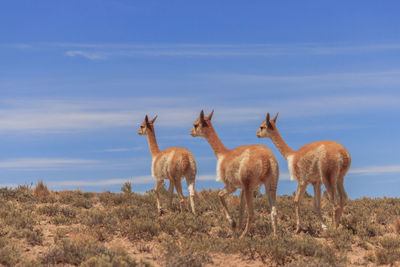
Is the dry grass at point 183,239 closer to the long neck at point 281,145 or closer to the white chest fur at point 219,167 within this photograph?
the white chest fur at point 219,167

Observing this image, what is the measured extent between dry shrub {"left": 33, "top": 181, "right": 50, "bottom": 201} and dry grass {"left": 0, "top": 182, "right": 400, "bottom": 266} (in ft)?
4.11

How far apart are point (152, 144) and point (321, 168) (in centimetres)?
682

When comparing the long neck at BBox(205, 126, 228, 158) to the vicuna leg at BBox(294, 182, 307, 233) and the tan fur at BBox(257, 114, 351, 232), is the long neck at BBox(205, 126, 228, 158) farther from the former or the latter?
the vicuna leg at BBox(294, 182, 307, 233)

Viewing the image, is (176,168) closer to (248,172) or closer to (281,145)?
(281,145)

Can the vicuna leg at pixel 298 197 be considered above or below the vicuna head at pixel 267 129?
below

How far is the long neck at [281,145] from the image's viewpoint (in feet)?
46.6

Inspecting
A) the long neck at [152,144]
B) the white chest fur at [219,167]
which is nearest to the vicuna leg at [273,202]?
the white chest fur at [219,167]

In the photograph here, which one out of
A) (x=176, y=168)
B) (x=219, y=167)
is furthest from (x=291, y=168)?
(x=176, y=168)

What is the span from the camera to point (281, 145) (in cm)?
1438

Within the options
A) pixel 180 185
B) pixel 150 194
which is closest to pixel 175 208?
pixel 180 185

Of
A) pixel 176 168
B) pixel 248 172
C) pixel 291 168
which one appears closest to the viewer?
pixel 248 172

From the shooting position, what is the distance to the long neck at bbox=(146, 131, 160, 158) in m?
17.2

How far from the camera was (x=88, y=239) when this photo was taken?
1200cm

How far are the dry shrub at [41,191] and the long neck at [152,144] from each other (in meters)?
5.16
